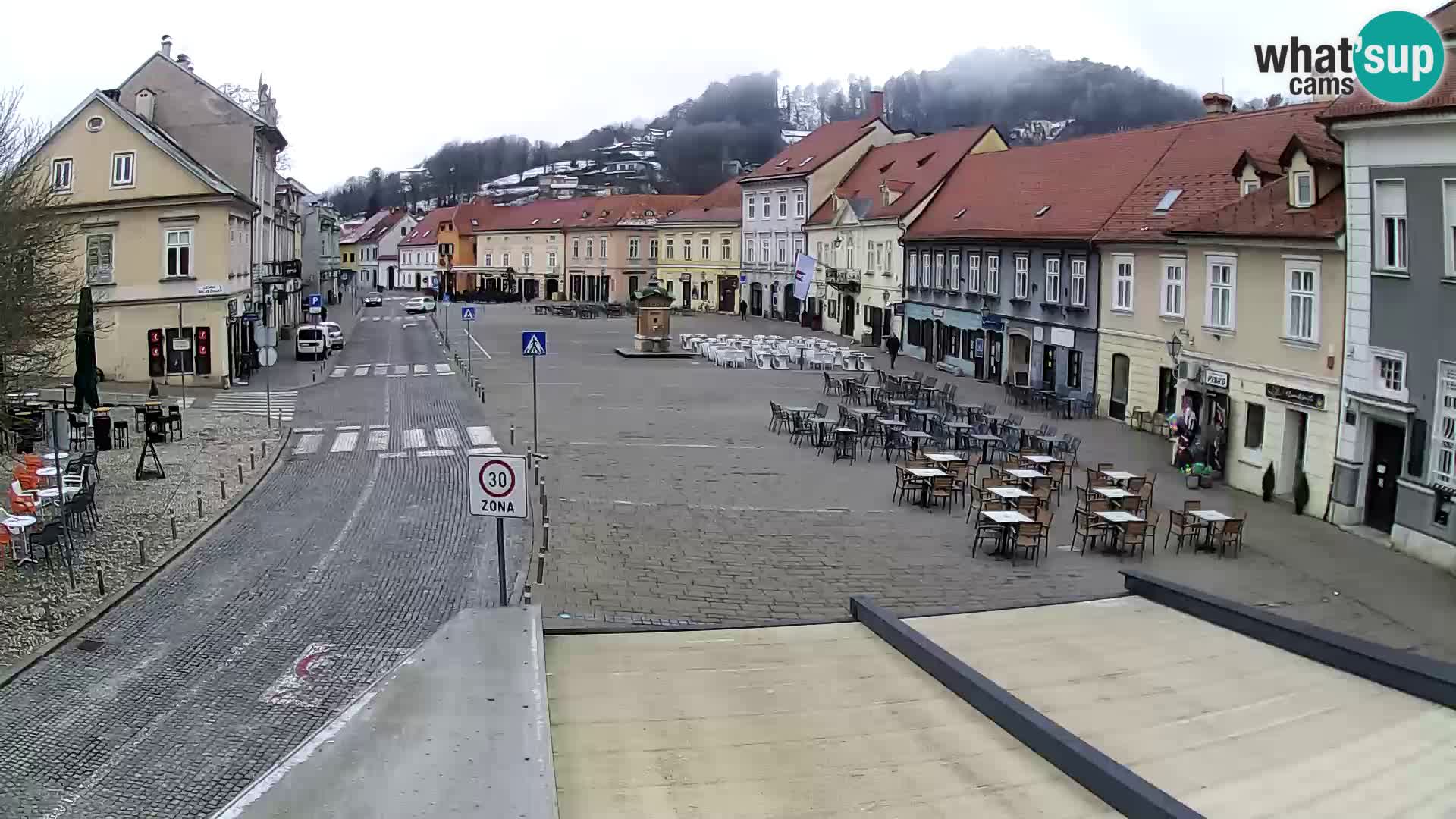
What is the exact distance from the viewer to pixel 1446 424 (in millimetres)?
19016

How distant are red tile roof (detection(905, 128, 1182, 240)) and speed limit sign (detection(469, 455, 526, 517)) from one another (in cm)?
2721

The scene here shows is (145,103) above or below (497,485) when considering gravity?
above

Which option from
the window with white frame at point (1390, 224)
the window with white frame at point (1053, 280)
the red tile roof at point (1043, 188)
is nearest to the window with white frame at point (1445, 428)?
the window with white frame at point (1390, 224)

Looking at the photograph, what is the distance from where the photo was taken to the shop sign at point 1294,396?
22.9 meters

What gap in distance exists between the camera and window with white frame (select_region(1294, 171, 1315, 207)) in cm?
2367

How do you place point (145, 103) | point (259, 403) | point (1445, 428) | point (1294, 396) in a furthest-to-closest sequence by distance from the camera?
point (145, 103) → point (259, 403) → point (1294, 396) → point (1445, 428)

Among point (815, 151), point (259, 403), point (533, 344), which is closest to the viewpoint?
point (533, 344)

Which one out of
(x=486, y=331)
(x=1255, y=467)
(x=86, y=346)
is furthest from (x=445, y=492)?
(x=486, y=331)

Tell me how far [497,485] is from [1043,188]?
36.3 meters

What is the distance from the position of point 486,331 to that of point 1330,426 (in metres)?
53.7

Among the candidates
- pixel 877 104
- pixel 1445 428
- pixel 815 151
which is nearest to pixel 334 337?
pixel 815 151

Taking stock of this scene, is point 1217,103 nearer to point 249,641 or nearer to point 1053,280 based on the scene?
point 1053,280

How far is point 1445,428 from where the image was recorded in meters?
19.0

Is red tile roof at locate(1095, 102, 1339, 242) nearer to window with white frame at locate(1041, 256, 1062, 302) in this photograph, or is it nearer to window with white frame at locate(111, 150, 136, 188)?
window with white frame at locate(1041, 256, 1062, 302)
